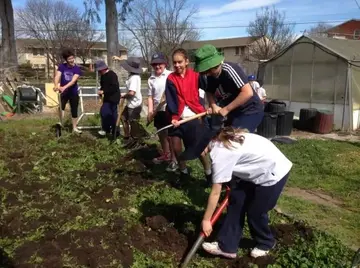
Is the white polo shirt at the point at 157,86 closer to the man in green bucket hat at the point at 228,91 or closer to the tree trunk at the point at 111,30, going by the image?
the man in green bucket hat at the point at 228,91

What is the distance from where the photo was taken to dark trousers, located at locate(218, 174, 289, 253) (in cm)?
297

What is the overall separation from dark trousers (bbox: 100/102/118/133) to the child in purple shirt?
2.22 feet

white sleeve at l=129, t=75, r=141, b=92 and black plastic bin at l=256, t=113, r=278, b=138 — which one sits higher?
white sleeve at l=129, t=75, r=141, b=92

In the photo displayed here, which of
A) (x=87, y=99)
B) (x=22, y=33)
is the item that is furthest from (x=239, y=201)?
(x=22, y=33)

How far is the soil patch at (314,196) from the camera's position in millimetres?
4603

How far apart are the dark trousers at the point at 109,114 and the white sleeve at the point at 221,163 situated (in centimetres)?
473

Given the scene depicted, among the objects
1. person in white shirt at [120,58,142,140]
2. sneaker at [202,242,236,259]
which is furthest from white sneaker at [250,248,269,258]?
person in white shirt at [120,58,142,140]

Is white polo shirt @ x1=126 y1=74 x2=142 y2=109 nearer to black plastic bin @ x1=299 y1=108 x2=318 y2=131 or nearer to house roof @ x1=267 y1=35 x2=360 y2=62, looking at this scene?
black plastic bin @ x1=299 y1=108 x2=318 y2=131

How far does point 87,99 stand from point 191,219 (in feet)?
34.9

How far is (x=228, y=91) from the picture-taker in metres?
3.65

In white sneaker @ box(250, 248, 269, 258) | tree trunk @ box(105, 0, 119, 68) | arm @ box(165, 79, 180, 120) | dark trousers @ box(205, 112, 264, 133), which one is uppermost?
tree trunk @ box(105, 0, 119, 68)

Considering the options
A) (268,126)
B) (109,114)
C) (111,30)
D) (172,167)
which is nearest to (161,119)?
(172,167)

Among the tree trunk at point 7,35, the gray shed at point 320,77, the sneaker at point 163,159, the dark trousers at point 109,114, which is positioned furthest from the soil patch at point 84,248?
the tree trunk at point 7,35

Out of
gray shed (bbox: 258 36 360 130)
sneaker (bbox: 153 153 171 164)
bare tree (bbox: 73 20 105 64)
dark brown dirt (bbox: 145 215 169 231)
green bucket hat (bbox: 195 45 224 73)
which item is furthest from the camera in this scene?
bare tree (bbox: 73 20 105 64)
